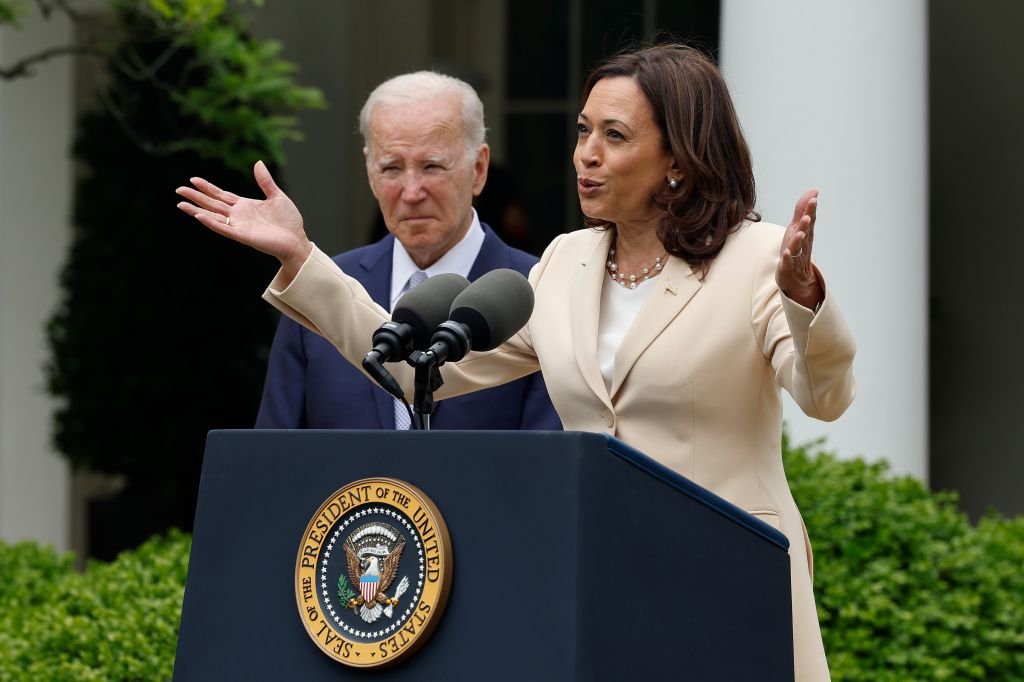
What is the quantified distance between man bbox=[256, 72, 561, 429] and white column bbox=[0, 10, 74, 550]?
5.91 meters

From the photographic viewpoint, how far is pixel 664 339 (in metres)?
2.56

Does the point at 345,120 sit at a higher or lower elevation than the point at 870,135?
higher

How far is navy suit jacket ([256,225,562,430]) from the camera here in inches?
141

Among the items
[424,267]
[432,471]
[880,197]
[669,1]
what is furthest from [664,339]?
[669,1]

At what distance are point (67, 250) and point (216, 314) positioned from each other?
1.03 m

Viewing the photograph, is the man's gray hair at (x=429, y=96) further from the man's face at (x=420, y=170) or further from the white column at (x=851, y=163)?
the white column at (x=851, y=163)

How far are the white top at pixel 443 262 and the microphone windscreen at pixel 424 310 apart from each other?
1411mm

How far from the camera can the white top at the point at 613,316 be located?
2.65 m

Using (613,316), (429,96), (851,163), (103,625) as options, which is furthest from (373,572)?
(851,163)

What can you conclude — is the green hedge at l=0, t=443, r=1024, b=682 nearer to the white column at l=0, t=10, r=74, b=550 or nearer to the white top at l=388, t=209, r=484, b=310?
the white top at l=388, t=209, r=484, b=310

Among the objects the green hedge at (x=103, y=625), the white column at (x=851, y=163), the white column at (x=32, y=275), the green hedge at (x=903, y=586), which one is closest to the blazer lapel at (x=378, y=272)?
the green hedge at (x=103, y=625)

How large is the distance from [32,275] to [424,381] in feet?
25.3

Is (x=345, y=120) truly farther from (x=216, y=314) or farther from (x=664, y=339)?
(x=664, y=339)

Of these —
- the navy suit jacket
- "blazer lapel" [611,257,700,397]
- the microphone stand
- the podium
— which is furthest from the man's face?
the podium
